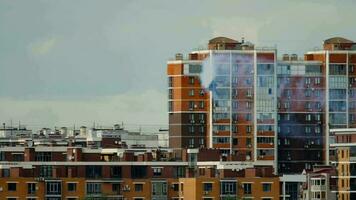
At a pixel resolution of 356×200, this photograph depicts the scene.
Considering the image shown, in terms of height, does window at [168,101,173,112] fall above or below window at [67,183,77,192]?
above

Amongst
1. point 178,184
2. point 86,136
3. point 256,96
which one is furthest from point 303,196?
point 86,136

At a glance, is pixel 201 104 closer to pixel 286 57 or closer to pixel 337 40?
pixel 286 57

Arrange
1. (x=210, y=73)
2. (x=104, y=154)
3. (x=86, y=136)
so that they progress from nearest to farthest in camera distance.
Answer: (x=104, y=154), (x=210, y=73), (x=86, y=136)

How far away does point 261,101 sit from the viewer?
4545 inches

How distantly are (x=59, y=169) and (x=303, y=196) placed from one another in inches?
443

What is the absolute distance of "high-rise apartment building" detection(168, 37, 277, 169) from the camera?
115m

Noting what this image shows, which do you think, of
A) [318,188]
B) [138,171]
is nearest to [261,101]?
[138,171]

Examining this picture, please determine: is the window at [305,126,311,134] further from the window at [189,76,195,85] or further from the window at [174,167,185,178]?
the window at [174,167,185,178]

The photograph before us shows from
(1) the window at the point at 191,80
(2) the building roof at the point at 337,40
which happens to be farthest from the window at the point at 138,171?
(2) the building roof at the point at 337,40

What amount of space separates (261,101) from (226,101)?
189 cm

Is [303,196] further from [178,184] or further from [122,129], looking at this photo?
[122,129]

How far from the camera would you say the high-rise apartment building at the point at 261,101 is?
114688 mm

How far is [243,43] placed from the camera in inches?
4584

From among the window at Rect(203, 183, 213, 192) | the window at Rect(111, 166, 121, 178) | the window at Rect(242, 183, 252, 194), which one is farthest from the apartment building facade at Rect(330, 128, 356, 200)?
the window at Rect(111, 166, 121, 178)
